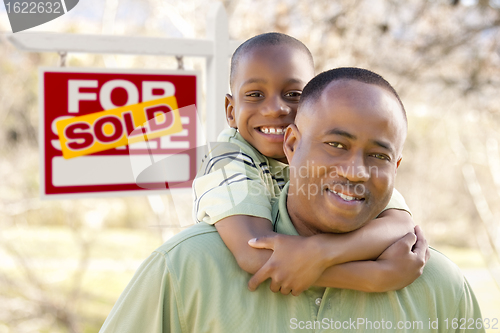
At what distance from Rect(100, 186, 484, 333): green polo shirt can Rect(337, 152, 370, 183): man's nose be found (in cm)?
38

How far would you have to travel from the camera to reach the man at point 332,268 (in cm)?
141

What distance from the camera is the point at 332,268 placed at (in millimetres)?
1429

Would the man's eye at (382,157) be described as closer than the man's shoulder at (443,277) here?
Yes

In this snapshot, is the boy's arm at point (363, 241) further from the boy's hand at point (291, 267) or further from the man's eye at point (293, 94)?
the man's eye at point (293, 94)

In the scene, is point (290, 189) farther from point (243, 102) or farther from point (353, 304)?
point (243, 102)

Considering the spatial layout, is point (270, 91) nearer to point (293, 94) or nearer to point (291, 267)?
point (293, 94)

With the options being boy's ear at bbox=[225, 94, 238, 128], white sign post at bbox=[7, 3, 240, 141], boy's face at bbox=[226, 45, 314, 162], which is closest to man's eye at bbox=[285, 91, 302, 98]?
boy's face at bbox=[226, 45, 314, 162]

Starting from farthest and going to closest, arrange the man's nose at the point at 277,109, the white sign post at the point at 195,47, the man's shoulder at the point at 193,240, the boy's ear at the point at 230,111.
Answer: the white sign post at the point at 195,47, the boy's ear at the point at 230,111, the man's nose at the point at 277,109, the man's shoulder at the point at 193,240

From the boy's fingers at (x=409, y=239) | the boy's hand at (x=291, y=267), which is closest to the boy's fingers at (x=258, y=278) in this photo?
the boy's hand at (x=291, y=267)

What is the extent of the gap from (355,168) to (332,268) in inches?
12.3

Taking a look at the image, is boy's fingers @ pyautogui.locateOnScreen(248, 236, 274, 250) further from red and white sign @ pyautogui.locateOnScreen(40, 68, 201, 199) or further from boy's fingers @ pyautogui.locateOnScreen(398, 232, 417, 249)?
red and white sign @ pyautogui.locateOnScreen(40, 68, 201, 199)

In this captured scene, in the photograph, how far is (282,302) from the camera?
1.46 meters

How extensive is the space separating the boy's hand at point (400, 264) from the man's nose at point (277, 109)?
0.68m

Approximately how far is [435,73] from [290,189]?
520cm
